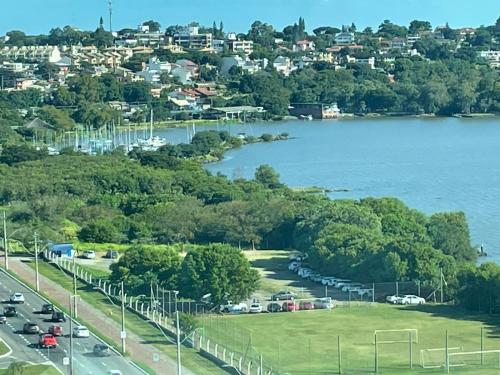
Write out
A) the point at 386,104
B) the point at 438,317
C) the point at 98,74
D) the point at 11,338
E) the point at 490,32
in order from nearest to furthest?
the point at 11,338
the point at 438,317
the point at 386,104
the point at 98,74
the point at 490,32

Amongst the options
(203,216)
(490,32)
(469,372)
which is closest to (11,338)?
(469,372)

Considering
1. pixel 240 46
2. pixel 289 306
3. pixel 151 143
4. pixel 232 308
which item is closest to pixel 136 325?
pixel 232 308

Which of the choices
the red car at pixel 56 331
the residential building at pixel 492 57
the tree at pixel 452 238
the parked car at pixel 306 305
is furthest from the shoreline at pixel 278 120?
the red car at pixel 56 331

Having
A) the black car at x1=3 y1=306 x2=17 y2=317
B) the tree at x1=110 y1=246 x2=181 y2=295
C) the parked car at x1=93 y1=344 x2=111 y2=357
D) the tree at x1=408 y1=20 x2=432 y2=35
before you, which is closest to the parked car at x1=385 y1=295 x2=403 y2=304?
the tree at x1=110 y1=246 x2=181 y2=295

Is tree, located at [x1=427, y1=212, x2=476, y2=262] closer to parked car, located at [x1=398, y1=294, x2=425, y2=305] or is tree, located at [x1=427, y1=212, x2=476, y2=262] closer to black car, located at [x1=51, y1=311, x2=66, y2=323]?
parked car, located at [x1=398, y1=294, x2=425, y2=305]

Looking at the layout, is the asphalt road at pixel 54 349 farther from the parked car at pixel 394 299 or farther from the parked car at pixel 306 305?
the parked car at pixel 394 299

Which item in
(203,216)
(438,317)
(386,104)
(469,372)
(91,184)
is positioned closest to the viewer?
(469,372)

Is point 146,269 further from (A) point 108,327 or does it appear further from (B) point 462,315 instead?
(B) point 462,315

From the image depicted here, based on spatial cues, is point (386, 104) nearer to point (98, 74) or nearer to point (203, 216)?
point (98, 74)
